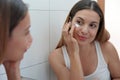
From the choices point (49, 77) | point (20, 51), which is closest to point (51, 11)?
point (49, 77)

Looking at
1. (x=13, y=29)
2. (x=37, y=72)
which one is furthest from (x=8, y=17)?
(x=37, y=72)

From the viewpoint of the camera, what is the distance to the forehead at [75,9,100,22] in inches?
46.3

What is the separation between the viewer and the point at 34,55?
112cm

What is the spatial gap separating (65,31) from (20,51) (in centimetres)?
53

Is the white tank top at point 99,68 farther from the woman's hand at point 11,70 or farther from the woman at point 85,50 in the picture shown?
the woman's hand at point 11,70

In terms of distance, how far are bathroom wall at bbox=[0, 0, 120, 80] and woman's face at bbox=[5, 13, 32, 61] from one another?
1.08 feet

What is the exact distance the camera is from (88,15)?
1177mm

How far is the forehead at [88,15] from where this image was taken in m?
1.17

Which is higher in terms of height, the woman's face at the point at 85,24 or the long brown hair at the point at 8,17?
the long brown hair at the point at 8,17

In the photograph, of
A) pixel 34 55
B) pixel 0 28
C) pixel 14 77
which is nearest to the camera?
pixel 0 28

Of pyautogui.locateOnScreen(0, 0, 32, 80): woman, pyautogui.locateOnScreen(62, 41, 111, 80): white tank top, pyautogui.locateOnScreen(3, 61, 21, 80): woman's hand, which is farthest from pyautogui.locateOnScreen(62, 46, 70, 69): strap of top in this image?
pyautogui.locateOnScreen(0, 0, 32, 80): woman

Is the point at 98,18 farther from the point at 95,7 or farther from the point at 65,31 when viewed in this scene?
the point at 65,31

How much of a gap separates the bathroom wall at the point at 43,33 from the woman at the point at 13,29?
1.11 feet

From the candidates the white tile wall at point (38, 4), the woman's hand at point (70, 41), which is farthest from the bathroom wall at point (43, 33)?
the woman's hand at point (70, 41)
